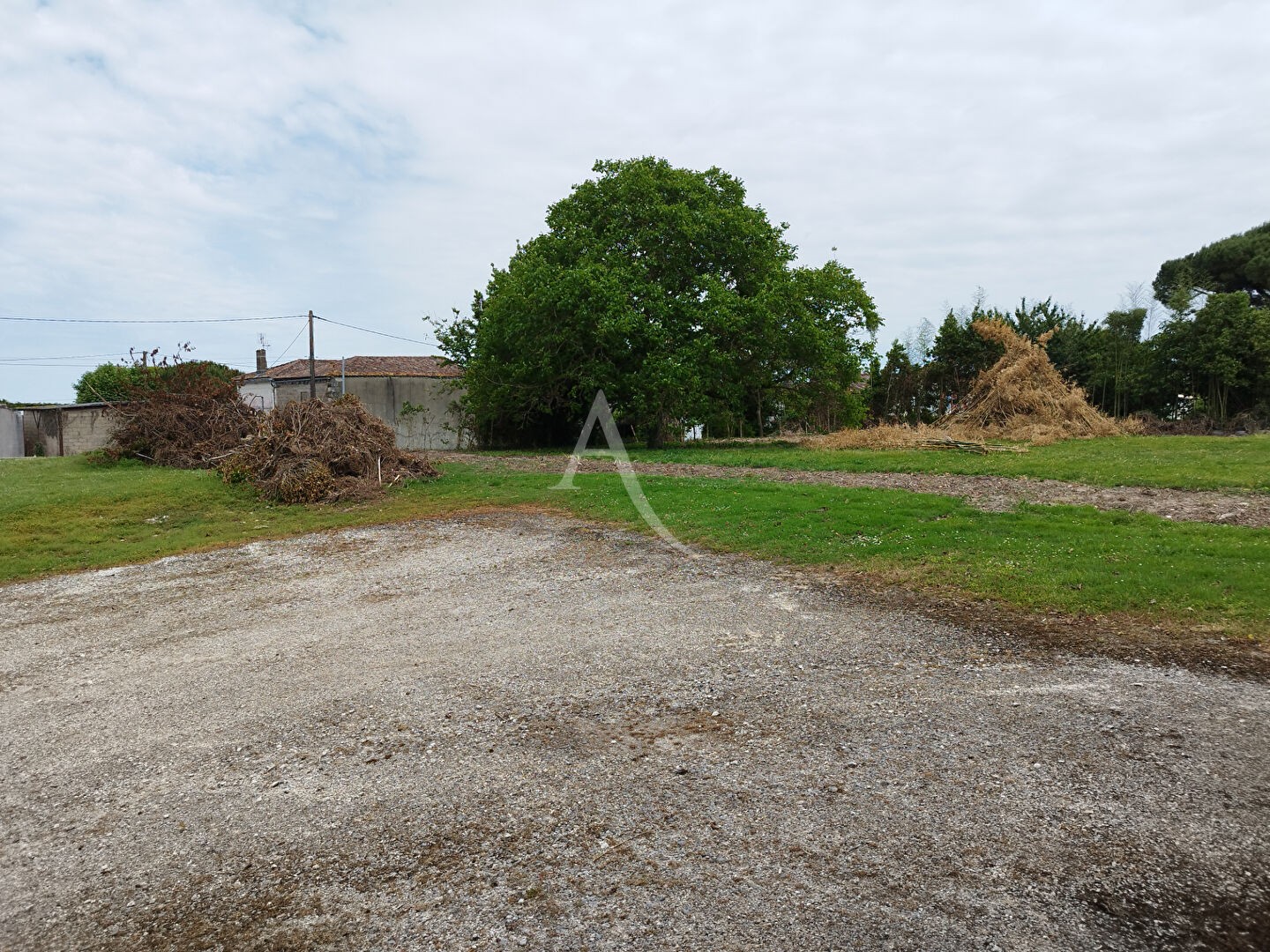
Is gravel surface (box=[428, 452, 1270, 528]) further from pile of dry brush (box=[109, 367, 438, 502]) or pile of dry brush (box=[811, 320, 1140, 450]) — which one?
pile of dry brush (box=[811, 320, 1140, 450])

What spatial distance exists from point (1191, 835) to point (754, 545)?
596 centimetres

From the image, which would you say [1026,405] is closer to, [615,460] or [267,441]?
[615,460]

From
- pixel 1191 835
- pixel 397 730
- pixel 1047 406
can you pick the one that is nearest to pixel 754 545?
pixel 397 730

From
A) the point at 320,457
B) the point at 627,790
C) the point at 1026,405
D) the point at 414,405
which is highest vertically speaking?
the point at 414,405

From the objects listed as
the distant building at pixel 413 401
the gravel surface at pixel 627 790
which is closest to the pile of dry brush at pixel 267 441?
the gravel surface at pixel 627 790

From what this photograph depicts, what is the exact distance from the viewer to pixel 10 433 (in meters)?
30.2

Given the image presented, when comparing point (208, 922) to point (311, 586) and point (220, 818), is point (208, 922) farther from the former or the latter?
point (311, 586)

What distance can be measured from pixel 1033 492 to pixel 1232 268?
3479 cm

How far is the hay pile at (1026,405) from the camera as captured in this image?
24172 millimetres

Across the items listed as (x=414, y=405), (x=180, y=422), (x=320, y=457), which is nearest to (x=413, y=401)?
(x=414, y=405)

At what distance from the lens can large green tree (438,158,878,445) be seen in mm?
21531

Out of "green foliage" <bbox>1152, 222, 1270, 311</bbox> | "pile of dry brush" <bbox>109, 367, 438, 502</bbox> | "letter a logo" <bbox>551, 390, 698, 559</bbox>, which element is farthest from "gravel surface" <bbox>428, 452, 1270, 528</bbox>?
"green foliage" <bbox>1152, 222, 1270, 311</bbox>

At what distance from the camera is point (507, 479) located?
1593cm

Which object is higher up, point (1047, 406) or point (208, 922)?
point (1047, 406)
